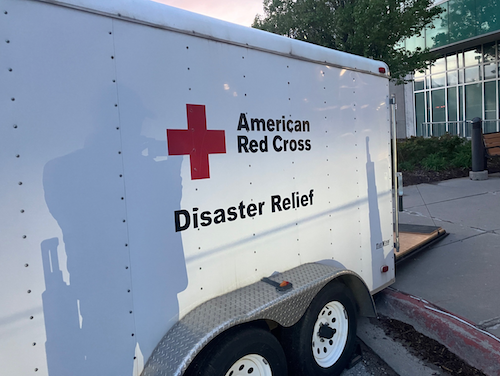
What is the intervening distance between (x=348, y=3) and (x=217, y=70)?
11.0 m

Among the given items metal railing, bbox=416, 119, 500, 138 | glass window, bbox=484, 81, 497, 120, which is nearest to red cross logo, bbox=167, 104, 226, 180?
metal railing, bbox=416, 119, 500, 138

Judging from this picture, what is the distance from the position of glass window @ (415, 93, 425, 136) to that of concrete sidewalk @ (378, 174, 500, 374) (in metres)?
12.9

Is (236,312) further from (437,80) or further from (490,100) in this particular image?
(437,80)

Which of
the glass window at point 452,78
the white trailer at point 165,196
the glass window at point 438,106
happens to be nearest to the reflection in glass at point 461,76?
the glass window at point 452,78

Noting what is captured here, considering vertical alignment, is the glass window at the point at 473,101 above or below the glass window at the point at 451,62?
below

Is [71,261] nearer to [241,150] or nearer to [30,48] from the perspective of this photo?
[30,48]

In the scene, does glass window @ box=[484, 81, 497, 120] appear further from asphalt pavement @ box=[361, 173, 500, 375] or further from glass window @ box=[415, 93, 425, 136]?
asphalt pavement @ box=[361, 173, 500, 375]

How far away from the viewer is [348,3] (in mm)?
11594

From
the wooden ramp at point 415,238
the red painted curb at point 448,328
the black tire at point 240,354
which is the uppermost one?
the black tire at point 240,354

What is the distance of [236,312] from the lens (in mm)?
2203

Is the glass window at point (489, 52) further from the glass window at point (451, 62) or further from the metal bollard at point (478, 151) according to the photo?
the metal bollard at point (478, 151)

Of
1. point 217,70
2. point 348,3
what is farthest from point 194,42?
point 348,3

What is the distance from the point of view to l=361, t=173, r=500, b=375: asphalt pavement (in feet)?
10.4

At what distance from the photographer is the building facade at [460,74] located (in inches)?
604
